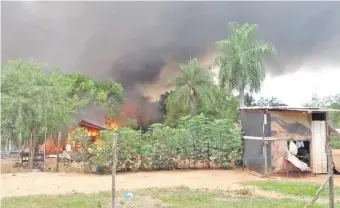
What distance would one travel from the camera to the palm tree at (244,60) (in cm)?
3143

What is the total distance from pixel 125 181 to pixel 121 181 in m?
0.13

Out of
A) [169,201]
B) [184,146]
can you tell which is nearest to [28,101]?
[184,146]

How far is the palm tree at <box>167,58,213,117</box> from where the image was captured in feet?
107

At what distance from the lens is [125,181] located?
13.4m

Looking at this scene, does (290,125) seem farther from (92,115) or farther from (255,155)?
(92,115)

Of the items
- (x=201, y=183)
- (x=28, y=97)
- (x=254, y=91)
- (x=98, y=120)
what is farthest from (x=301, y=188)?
(x=98, y=120)

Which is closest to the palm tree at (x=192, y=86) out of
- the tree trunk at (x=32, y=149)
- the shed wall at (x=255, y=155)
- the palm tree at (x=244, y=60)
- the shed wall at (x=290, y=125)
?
the palm tree at (x=244, y=60)

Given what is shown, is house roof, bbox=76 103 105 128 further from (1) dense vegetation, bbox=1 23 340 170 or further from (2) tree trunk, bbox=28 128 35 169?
(2) tree trunk, bbox=28 128 35 169

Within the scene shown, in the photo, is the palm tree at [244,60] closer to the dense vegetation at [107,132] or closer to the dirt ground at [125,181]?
the dense vegetation at [107,132]

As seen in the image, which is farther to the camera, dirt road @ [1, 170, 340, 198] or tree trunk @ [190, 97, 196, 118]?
tree trunk @ [190, 97, 196, 118]

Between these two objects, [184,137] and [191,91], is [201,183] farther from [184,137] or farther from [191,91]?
[191,91]

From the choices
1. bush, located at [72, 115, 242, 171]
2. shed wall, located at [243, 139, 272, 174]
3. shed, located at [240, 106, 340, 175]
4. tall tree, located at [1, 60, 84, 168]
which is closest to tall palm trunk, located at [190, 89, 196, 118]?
bush, located at [72, 115, 242, 171]

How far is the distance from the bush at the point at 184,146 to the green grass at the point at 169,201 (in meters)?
6.09

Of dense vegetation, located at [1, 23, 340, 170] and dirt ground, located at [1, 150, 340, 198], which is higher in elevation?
dense vegetation, located at [1, 23, 340, 170]
